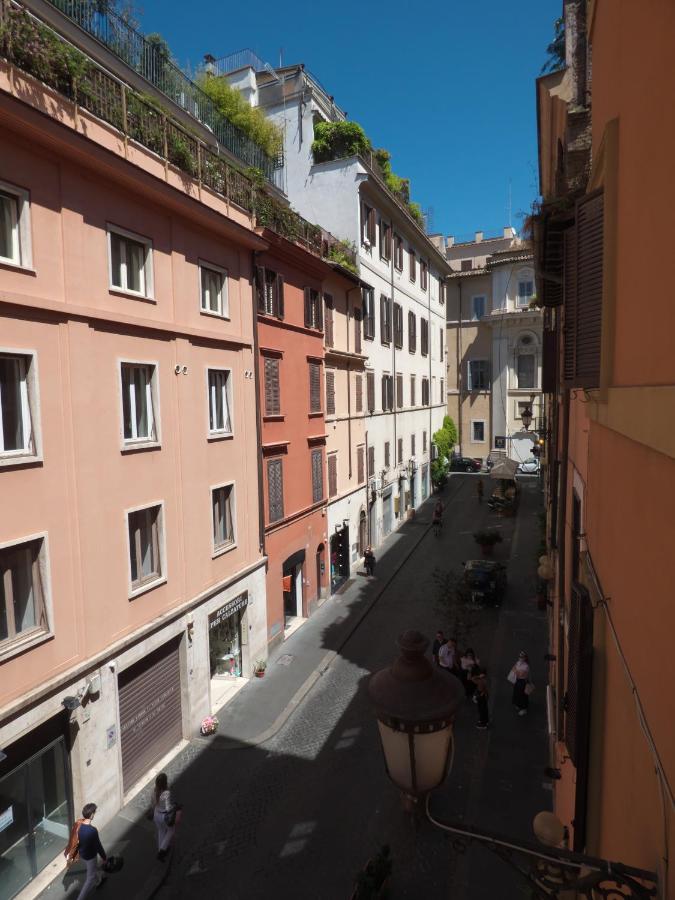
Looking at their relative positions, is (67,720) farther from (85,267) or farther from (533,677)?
(533,677)

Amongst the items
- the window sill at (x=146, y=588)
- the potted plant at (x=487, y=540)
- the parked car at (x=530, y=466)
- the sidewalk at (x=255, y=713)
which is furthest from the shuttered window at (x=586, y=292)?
the parked car at (x=530, y=466)

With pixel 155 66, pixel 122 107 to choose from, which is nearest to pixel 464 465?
pixel 155 66

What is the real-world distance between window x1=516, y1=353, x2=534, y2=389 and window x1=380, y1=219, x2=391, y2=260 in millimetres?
21139

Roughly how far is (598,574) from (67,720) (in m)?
9.45

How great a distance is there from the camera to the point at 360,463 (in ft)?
89.0

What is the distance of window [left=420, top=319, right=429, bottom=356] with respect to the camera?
38.1 m

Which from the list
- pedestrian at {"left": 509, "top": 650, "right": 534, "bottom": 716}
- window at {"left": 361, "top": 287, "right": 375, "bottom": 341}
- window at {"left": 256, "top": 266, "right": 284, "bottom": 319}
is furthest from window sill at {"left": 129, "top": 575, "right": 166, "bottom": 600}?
window at {"left": 361, "top": 287, "right": 375, "bottom": 341}

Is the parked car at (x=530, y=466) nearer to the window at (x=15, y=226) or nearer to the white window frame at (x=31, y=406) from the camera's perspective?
the white window frame at (x=31, y=406)

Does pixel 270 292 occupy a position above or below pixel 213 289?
above

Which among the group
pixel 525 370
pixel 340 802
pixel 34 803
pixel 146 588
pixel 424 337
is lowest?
pixel 340 802

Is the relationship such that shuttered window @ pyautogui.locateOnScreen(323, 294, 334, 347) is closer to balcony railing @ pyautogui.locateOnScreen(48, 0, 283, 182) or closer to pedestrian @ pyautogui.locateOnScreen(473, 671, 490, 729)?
balcony railing @ pyautogui.locateOnScreen(48, 0, 283, 182)

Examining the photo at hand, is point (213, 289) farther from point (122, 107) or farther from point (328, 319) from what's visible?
point (328, 319)

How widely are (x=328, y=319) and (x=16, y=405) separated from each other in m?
Result: 14.8

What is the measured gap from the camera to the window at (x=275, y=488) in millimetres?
17797
